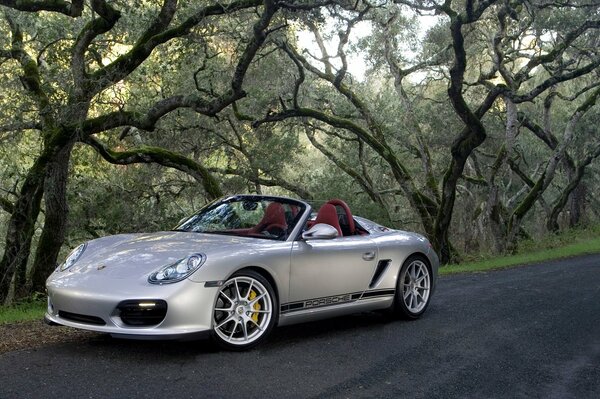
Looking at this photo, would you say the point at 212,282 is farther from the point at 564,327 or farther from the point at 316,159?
the point at 316,159

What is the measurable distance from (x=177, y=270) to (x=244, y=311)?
0.70 metres

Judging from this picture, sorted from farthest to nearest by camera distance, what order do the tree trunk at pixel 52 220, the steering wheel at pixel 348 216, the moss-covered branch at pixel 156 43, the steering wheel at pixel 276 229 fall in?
the tree trunk at pixel 52 220 → the moss-covered branch at pixel 156 43 → the steering wheel at pixel 348 216 → the steering wheel at pixel 276 229

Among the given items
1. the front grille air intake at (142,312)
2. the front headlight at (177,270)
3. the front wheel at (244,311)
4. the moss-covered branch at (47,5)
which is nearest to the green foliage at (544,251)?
the front wheel at (244,311)

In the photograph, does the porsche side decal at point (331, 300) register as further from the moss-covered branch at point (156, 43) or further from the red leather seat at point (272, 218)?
the moss-covered branch at point (156, 43)

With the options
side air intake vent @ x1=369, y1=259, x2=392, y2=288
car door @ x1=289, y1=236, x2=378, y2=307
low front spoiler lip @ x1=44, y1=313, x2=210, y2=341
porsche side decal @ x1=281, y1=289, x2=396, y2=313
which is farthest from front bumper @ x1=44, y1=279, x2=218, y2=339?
side air intake vent @ x1=369, y1=259, x2=392, y2=288

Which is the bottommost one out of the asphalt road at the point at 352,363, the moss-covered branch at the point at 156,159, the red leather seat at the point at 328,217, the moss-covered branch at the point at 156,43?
the asphalt road at the point at 352,363

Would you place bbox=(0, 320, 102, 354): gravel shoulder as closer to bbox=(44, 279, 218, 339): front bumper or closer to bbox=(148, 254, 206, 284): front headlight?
bbox=(44, 279, 218, 339): front bumper

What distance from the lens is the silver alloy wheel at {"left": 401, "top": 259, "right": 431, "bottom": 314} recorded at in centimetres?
757

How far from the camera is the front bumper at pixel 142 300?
5172mm

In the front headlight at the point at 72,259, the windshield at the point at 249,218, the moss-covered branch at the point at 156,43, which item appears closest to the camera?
the front headlight at the point at 72,259

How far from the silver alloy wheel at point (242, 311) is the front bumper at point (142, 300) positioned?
0.19 m

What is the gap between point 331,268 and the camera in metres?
6.59

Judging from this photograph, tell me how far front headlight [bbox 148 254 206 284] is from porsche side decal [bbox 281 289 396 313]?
101 centimetres

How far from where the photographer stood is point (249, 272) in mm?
5734
